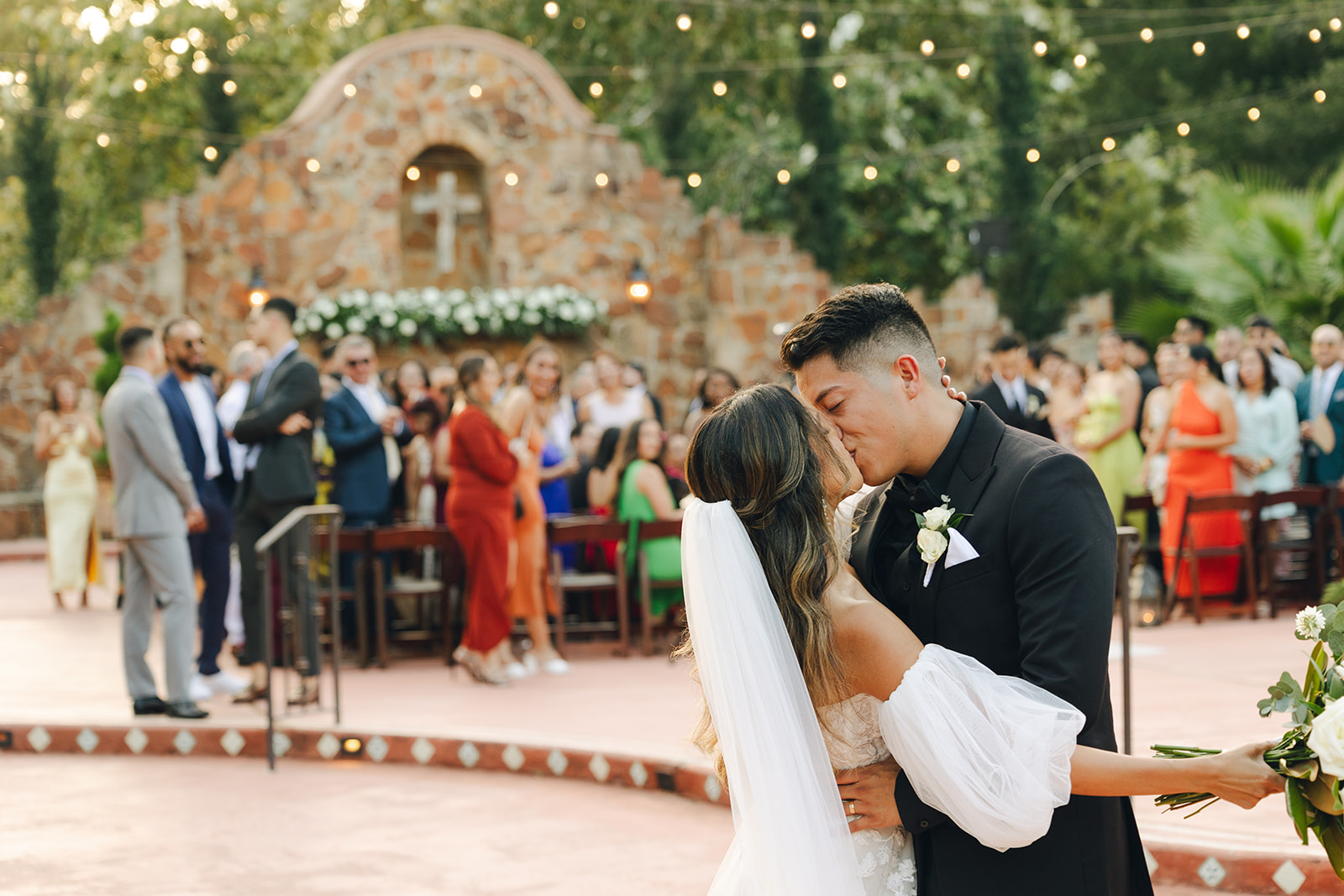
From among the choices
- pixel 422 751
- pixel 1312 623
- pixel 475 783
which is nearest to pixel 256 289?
pixel 422 751

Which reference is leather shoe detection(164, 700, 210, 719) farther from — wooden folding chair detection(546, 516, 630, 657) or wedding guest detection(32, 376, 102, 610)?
wedding guest detection(32, 376, 102, 610)

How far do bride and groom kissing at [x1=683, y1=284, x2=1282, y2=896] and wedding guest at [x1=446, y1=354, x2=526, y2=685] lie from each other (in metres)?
5.84

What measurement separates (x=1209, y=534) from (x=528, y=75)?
10.7 m

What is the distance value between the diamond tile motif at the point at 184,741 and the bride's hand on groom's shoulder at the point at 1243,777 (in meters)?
6.01

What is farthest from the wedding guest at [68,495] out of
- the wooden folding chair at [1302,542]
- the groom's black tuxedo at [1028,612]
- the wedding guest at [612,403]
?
the groom's black tuxedo at [1028,612]

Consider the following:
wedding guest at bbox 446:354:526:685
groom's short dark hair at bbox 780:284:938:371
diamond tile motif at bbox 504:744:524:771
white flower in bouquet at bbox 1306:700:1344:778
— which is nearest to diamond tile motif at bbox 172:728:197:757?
diamond tile motif at bbox 504:744:524:771

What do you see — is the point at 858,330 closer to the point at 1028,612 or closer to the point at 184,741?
the point at 1028,612

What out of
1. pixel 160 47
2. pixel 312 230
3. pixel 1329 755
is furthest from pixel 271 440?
pixel 160 47

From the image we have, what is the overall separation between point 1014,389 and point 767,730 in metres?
7.96

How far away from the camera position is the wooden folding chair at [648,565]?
948cm

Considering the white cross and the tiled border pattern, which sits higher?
the white cross

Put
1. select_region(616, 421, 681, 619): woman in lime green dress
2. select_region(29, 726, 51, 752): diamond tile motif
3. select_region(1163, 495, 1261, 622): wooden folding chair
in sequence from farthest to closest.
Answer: select_region(1163, 495, 1261, 622): wooden folding chair, select_region(616, 421, 681, 619): woman in lime green dress, select_region(29, 726, 51, 752): diamond tile motif

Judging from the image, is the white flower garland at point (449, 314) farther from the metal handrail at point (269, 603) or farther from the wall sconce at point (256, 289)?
the metal handrail at point (269, 603)

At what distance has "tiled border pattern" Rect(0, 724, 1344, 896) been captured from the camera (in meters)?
4.77
